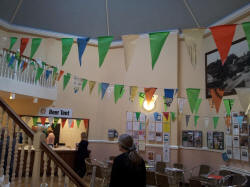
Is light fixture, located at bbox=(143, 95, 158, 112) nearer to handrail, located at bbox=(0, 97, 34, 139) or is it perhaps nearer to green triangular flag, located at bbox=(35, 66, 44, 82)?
green triangular flag, located at bbox=(35, 66, 44, 82)

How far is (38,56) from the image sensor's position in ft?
30.4

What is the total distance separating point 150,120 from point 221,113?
8.06 ft

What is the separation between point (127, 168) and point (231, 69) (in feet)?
19.0

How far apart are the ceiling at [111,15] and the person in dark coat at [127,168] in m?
6.38

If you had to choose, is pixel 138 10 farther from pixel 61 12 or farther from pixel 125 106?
pixel 125 106

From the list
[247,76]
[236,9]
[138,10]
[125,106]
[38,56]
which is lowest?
[125,106]

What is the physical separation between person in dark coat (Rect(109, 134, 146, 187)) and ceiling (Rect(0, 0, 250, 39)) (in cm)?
638

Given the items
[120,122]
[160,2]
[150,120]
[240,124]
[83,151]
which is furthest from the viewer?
[120,122]

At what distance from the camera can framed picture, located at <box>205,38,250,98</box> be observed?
21.3 ft

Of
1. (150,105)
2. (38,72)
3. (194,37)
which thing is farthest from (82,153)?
(194,37)

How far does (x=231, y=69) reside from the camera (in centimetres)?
691

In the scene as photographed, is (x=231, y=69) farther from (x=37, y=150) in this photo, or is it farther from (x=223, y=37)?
(x=37, y=150)

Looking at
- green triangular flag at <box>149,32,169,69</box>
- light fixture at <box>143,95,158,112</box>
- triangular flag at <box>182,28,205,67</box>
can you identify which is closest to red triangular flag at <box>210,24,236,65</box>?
triangular flag at <box>182,28,205,67</box>

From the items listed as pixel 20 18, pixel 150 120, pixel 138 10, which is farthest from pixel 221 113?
pixel 20 18
